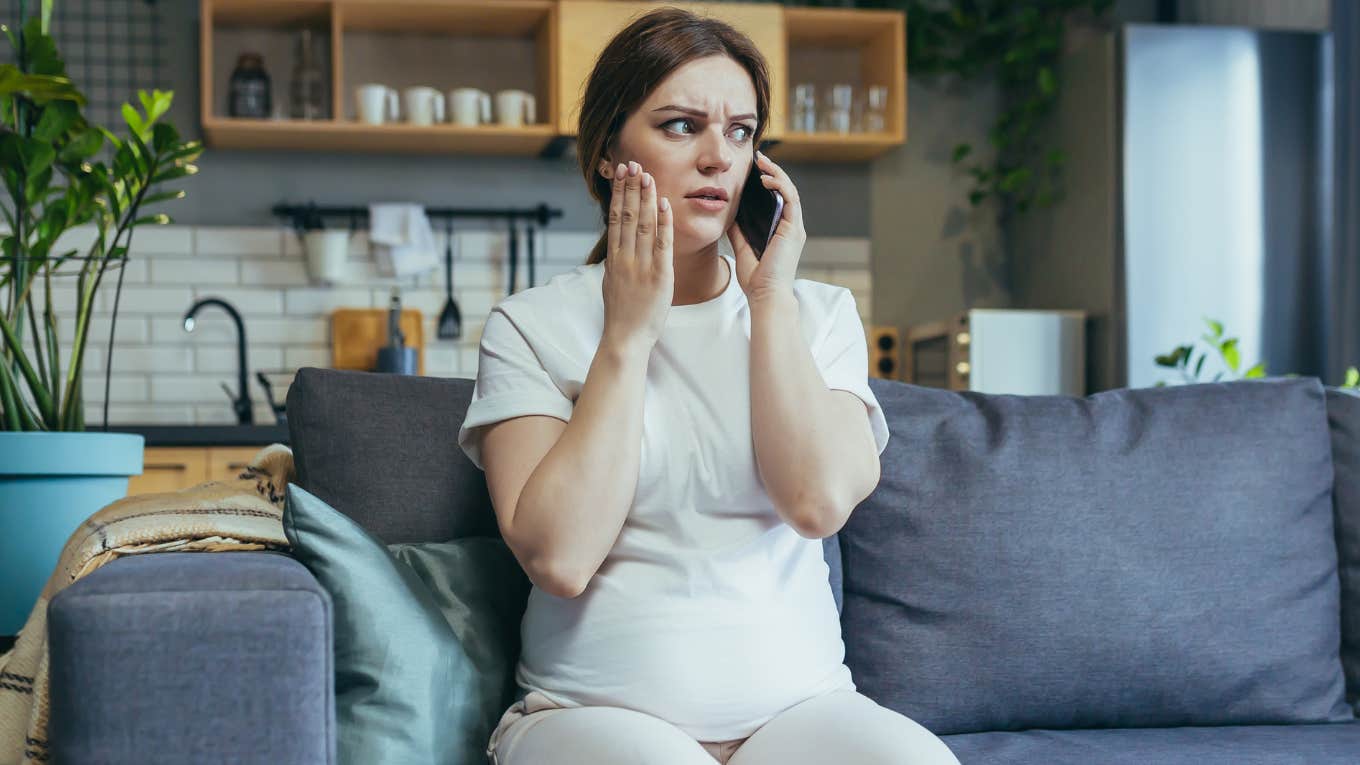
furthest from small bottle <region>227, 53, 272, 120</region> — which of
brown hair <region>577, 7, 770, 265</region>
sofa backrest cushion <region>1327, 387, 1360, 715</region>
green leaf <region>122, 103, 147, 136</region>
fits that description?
sofa backrest cushion <region>1327, 387, 1360, 715</region>

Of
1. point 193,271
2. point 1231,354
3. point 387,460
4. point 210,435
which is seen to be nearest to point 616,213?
point 387,460

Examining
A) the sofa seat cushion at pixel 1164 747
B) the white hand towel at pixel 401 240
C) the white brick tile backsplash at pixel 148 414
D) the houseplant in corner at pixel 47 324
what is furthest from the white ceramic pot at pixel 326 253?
the sofa seat cushion at pixel 1164 747

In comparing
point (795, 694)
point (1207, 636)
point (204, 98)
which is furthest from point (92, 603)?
point (204, 98)

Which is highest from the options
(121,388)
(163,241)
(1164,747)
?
(163,241)

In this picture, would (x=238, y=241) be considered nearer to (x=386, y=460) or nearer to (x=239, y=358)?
(x=239, y=358)

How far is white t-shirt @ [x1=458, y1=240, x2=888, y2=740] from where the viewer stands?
1.36 meters

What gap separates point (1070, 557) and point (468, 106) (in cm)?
274

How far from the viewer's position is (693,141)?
5.08 feet

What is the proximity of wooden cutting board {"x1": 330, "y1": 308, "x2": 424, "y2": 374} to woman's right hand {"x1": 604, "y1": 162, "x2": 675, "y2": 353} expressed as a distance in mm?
2799

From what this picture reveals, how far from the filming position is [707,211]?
60.9 inches

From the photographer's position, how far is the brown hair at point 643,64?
5.09 ft

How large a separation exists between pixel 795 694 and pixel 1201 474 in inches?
30.0

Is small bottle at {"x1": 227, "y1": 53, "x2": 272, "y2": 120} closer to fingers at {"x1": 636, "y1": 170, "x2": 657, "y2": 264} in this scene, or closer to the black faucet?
the black faucet

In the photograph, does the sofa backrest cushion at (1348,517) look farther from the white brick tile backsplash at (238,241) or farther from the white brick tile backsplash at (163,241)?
the white brick tile backsplash at (163,241)
